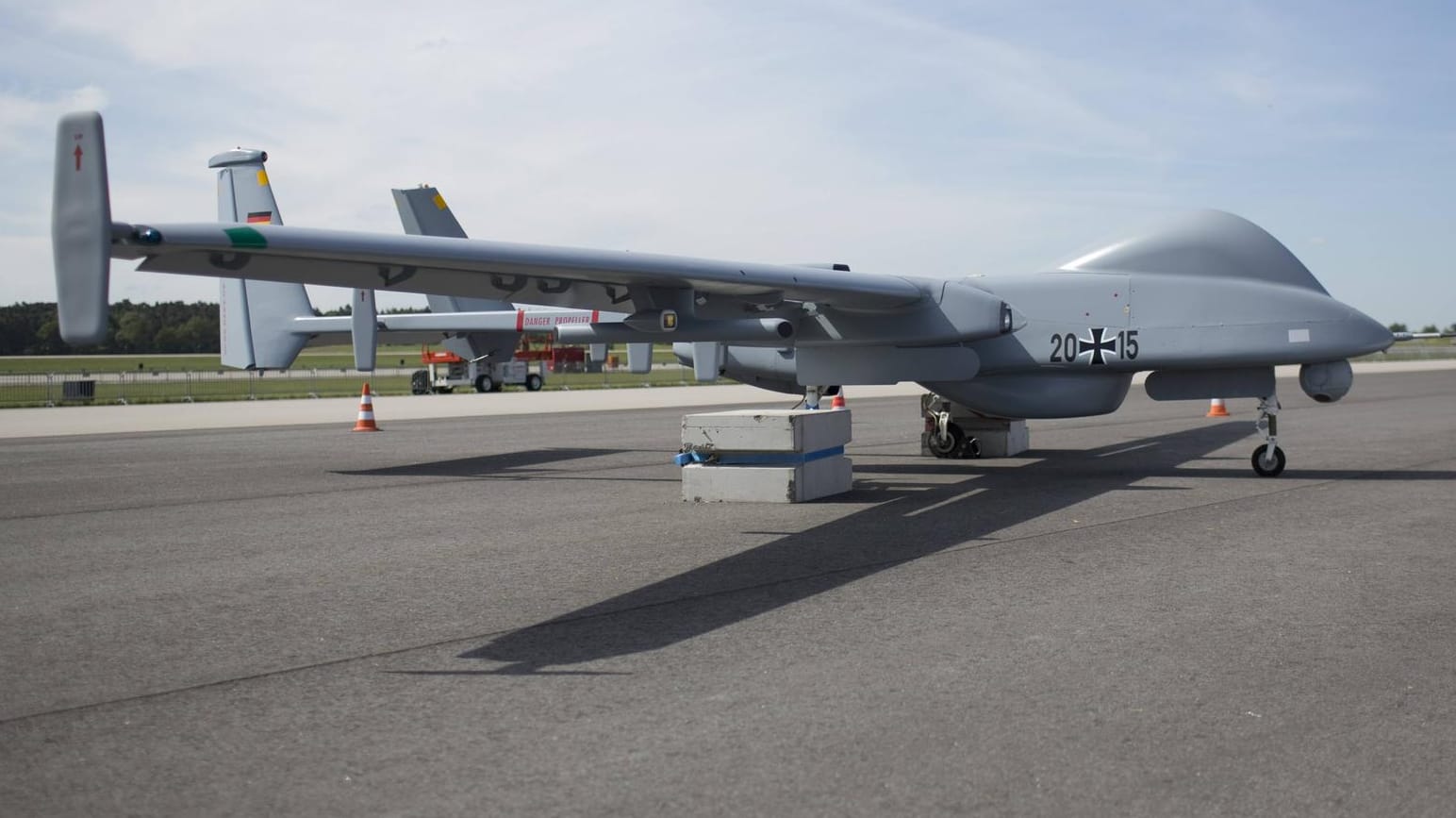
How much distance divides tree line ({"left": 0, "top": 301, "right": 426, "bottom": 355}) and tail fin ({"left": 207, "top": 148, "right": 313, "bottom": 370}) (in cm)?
9181

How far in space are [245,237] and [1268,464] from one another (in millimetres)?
11020

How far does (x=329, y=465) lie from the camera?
53.3 feet

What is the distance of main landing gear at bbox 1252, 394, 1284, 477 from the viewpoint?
13312 mm

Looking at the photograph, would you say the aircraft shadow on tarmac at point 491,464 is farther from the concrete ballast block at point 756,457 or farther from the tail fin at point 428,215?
the concrete ballast block at point 756,457

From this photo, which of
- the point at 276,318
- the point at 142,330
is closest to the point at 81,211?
the point at 276,318

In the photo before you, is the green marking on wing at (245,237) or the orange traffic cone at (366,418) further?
the orange traffic cone at (366,418)

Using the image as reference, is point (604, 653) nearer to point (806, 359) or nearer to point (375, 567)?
point (375, 567)

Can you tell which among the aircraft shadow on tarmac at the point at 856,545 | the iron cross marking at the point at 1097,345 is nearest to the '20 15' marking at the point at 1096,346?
the iron cross marking at the point at 1097,345

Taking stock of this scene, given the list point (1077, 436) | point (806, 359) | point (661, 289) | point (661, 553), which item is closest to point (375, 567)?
point (661, 553)

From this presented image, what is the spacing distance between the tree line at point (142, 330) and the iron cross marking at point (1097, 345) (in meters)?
101

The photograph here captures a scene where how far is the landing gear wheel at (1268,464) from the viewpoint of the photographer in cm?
1342

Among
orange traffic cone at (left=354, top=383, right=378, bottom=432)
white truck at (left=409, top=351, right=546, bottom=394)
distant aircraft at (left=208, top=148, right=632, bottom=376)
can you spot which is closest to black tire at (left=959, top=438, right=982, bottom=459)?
distant aircraft at (left=208, top=148, right=632, bottom=376)

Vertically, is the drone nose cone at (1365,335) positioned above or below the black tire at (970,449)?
above

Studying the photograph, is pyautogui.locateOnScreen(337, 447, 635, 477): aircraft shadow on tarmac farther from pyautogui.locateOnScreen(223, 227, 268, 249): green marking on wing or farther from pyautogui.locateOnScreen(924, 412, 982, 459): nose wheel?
pyautogui.locateOnScreen(223, 227, 268, 249): green marking on wing
